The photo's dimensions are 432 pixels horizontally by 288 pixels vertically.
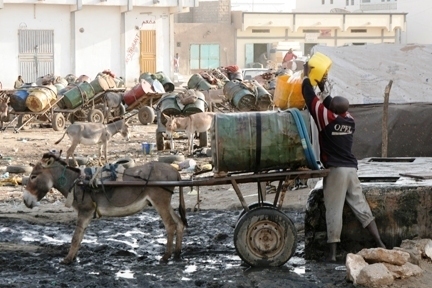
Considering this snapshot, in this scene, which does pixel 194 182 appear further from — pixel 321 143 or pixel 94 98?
pixel 94 98

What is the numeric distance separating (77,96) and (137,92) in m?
1.81

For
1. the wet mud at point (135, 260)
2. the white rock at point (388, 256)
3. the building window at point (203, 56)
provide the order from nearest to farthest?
the white rock at point (388, 256) < the wet mud at point (135, 260) < the building window at point (203, 56)

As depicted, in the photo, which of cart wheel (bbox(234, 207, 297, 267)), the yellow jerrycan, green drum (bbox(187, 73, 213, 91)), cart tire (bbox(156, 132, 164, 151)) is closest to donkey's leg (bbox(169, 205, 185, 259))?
cart wheel (bbox(234, 207, 297, 267))

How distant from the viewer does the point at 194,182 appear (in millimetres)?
9102

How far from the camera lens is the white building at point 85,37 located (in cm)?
4144

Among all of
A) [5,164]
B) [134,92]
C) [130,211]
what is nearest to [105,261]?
[130,211]

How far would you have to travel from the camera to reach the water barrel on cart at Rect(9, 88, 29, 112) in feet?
81.0

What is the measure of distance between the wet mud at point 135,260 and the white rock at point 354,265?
0.40 ft

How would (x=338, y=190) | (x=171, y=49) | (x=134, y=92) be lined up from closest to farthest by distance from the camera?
(x=338, y=190), (x=134, y=92), (x=171, y=49)

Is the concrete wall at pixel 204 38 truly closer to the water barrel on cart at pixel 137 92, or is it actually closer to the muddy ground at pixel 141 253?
the water barrel on cart at pixel 137 92

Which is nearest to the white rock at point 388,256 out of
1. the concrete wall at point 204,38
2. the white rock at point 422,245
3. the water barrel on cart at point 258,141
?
the white rock at point 422,245

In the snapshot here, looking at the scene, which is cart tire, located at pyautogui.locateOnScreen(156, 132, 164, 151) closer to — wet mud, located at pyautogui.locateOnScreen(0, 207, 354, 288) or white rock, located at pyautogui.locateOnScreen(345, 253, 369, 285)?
wet mud, located at pyautogui.locateOnScreen(0, 207, 354, 288)

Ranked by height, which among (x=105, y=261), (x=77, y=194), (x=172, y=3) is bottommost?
(x=105, y=261)

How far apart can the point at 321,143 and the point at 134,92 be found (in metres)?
16.2
